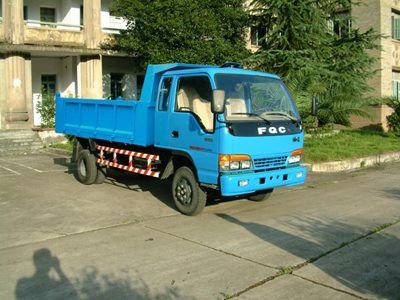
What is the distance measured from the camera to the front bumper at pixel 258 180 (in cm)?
719

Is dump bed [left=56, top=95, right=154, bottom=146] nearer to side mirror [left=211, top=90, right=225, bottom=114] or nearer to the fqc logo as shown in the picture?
side mirror [left=211, top=90, right=225, bottom=114]

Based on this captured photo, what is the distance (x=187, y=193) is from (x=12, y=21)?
15.5 meters

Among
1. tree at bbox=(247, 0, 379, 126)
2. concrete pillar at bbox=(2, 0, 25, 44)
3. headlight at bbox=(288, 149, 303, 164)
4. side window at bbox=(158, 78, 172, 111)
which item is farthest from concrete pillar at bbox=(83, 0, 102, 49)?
headlight at bbox=(288, 149, 303, 164)

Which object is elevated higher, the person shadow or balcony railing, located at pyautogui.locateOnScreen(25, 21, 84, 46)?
balcony railing, located at pyautogui.locateOnScreen(25, 21, 84, 46)

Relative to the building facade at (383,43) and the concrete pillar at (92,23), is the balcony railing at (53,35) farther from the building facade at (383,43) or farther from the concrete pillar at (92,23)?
the building facade at (383,43)

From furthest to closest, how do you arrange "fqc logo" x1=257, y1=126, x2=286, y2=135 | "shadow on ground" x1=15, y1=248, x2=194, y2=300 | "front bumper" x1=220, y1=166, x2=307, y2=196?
"fqc logo" x1=257, y1=126, x2=286, y2=135 → "front bumper" x1=220, y1=166, x2=307, y2=196 → "shadow on ground" x1=15, y1=248, x2=194, y2=300

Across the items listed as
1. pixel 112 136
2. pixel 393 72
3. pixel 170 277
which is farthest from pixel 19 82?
pixel 393 72

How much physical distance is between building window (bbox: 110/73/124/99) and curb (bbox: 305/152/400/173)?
14.4m

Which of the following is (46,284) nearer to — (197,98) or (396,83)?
(197,98)

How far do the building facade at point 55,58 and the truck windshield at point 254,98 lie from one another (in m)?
14.7

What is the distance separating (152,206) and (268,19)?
43.4ft

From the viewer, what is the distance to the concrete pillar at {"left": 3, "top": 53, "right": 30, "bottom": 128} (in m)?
20.4

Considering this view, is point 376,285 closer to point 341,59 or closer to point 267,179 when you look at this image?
point 267,179

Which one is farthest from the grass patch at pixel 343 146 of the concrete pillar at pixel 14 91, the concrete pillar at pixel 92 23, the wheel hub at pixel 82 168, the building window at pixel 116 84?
the concrete pillar at pixel 14 91
